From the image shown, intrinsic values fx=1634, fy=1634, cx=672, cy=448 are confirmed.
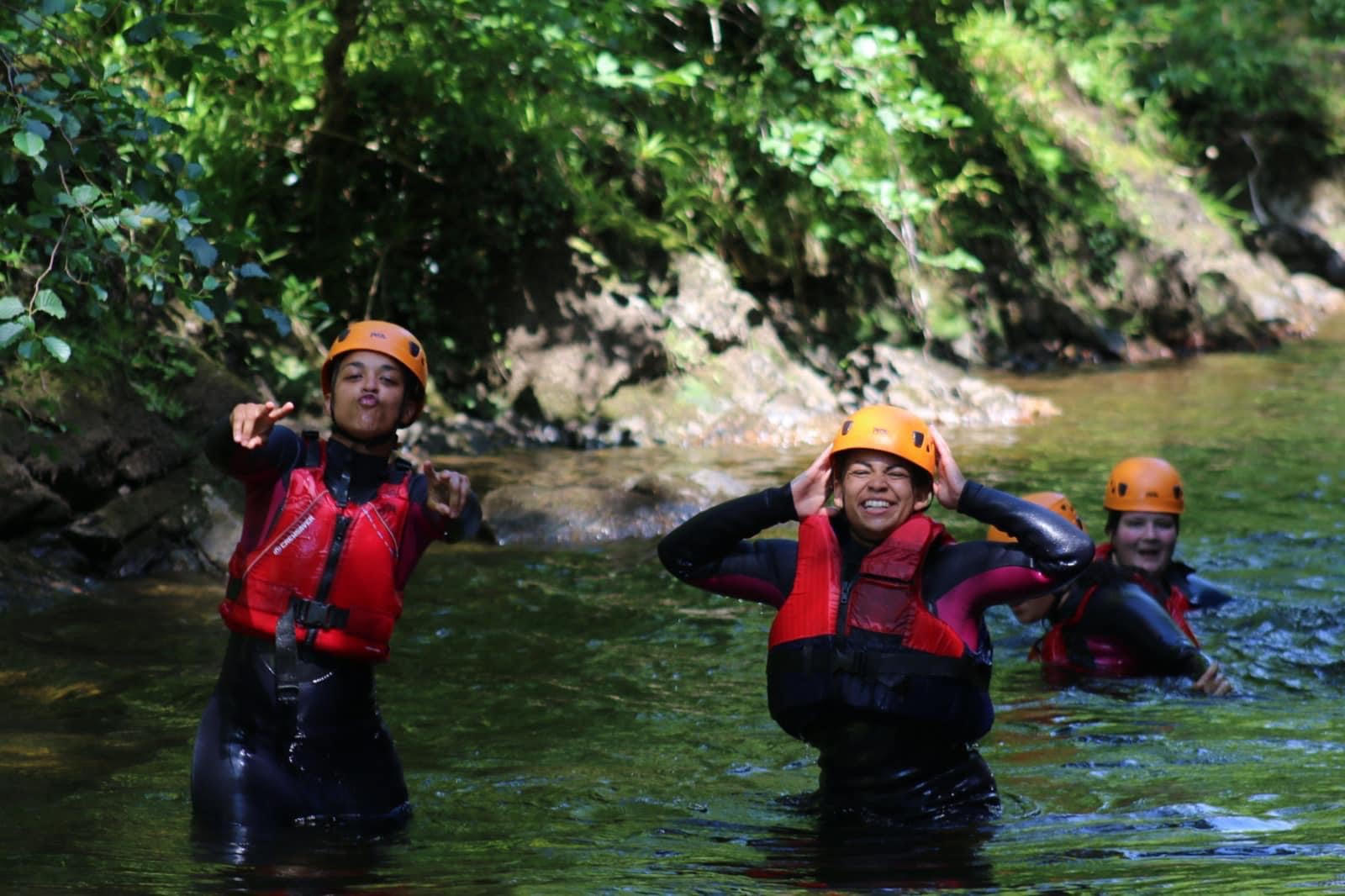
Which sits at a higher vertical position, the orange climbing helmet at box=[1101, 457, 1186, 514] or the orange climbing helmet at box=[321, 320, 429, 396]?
the orange climbing helmet at box=[321, 320, 429, 396]

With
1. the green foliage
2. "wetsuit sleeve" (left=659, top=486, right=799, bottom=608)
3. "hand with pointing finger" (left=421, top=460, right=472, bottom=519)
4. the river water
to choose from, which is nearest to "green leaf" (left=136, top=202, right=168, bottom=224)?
the green foliage

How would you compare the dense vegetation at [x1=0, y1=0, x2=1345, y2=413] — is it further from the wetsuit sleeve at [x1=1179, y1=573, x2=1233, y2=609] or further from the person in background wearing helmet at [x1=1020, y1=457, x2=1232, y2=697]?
the wetsuit sleeve at [x1=1179, y1=573, x2=1233, y2=609]

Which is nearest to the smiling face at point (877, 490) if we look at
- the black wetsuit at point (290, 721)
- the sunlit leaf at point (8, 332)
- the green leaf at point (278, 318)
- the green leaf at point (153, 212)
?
the black wetsuit at point (290, 721)

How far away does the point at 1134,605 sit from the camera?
6578 millimetres

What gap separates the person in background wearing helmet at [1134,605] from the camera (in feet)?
21.3

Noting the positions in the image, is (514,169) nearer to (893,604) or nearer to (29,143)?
(29,143)

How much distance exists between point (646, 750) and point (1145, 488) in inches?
108

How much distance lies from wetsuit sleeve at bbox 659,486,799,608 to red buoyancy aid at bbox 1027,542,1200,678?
253 centimetres

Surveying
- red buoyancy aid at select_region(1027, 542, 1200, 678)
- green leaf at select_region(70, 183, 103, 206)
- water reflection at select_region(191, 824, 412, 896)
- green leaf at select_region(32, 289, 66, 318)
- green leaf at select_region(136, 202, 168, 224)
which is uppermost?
green leaf at select_region(70, 183, 103, 206)

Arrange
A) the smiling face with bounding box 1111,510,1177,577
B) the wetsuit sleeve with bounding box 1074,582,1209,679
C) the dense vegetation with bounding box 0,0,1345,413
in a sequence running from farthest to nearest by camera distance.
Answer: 1. the smiling face with bounding box 1111,510,1177,577
2. the wetsuit sleeve with bounding box 1074,582,1209,679
3. the dense vegetation with bounding box 0,0,1345,413

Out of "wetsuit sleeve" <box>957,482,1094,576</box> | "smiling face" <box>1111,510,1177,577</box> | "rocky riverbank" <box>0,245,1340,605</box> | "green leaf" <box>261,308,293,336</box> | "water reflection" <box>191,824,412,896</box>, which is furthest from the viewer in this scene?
"rocky riverbank" <box>0,245,1340,605</box>

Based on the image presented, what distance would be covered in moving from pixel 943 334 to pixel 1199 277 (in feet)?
13.2

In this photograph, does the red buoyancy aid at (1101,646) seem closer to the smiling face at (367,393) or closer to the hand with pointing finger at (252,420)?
the smiling face at (367,393)

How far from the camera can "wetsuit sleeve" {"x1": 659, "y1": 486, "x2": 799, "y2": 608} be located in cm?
447
